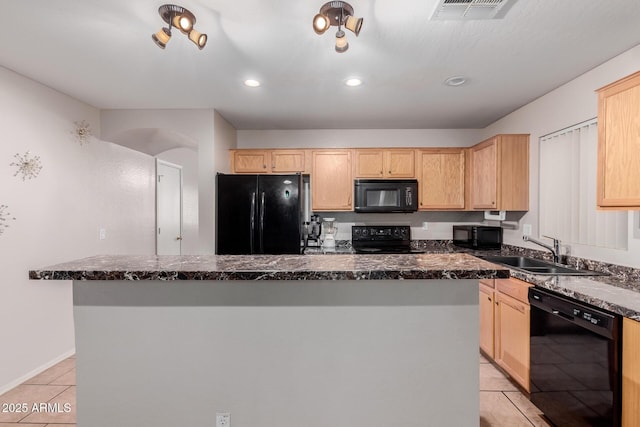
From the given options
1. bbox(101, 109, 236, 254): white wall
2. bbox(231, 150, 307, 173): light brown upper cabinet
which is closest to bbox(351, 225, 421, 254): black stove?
bbox(231, 150, 307, 173): light brown upper cabinet

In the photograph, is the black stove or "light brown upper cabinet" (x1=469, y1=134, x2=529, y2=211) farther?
the black stove

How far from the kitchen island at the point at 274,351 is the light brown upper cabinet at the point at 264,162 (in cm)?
268

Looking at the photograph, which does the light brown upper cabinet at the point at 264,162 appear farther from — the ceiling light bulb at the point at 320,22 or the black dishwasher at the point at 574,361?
the black dishwasher at the point at 574,361

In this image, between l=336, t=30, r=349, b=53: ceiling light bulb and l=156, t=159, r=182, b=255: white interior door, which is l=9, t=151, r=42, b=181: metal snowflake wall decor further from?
l=336, t=30, r=349, b=53: ceiling light bulb

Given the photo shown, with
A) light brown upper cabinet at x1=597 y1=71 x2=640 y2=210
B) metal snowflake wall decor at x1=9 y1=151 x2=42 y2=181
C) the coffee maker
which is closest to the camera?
light brown upper cabinet at x1=597 y1=71 x2=640 y2=210

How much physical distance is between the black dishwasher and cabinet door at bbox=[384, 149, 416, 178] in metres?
2.05

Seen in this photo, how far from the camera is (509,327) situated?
99.0 inches

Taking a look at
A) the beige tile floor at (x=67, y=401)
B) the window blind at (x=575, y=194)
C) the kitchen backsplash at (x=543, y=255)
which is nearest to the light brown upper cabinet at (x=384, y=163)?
the kitchen backsplash at (x=543, y=255)

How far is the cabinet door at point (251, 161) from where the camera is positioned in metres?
3.88

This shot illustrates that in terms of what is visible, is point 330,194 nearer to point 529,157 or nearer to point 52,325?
point 529,157

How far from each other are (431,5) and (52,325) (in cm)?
400

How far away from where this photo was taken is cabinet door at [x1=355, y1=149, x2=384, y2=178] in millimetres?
3871

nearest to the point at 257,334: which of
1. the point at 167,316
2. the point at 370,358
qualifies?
the point at 167,316

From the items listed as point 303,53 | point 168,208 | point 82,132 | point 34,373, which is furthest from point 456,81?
point 34,373
